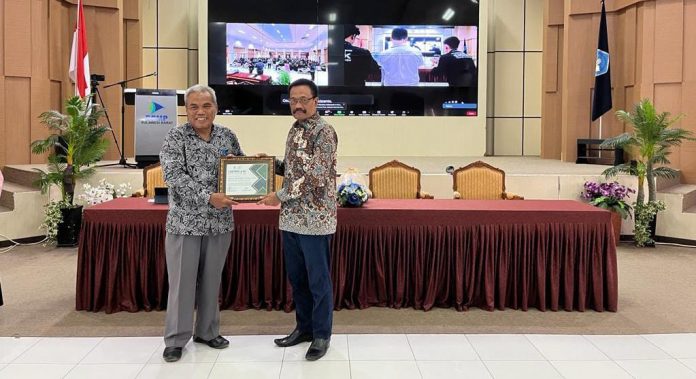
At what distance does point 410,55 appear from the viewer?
11.1 metres

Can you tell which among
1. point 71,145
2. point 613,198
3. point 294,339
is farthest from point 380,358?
point 71,145

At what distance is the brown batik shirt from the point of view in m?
3.23

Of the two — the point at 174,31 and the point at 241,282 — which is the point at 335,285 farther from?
the point at 174,31

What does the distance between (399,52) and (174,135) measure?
8.34m

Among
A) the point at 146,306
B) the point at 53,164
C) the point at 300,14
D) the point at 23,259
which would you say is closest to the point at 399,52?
the point at 300,14

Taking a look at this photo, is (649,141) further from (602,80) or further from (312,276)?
(312,276)

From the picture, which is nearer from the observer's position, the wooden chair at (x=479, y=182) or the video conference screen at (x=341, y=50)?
the wooden chair at (x=479, y=182)

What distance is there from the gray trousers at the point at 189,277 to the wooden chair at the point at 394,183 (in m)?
3.08

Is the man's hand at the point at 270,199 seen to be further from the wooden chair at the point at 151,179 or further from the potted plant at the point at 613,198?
the potted plant at the point at 613,198

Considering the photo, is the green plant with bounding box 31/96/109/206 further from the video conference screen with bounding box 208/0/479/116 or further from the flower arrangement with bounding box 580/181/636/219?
the flower arrangement with bounding box 580/181/636/219

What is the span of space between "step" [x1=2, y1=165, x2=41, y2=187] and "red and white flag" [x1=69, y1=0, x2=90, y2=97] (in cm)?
126

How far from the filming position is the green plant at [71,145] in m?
6.76

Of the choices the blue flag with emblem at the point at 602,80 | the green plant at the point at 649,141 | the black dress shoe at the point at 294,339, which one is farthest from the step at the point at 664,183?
the black dress shoe at the point at 294,339

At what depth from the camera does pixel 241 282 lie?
4293 mm
